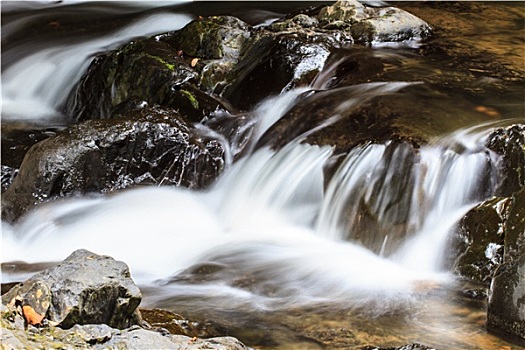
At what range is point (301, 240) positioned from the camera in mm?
5637

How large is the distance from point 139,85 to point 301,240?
313cm

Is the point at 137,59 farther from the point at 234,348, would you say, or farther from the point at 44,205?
the point at 234,348

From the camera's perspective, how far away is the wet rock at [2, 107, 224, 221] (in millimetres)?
6320

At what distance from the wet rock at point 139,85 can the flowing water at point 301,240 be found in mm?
666

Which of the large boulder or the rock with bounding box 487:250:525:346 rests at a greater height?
the large boulder

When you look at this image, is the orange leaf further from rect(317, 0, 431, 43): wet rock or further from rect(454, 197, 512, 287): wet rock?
rect(317, 0, 431, 43): wet rock

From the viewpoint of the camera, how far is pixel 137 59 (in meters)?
8.17

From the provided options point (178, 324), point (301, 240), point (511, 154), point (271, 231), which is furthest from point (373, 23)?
point (178, 324)

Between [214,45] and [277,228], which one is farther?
[214,45]

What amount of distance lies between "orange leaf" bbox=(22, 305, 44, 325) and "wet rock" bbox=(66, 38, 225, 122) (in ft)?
15.4

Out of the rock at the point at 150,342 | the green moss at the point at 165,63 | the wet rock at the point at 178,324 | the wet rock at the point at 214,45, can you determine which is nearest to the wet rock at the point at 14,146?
the green moss at the point at 165,63

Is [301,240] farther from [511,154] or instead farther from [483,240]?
[511,154]

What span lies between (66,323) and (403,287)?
262 cm

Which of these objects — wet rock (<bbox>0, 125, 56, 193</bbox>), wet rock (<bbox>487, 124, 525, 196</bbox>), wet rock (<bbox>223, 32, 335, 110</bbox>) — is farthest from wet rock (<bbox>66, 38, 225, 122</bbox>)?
wet rock (<bbox>487, 124, 525, 196</bbox>)
